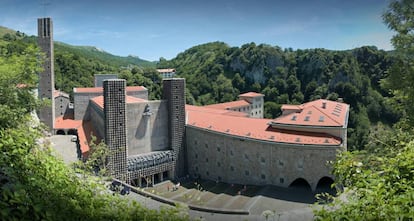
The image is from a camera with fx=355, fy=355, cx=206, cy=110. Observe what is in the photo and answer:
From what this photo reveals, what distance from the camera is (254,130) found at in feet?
89.8

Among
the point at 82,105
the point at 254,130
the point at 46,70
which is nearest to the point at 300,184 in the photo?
the point at 254,130

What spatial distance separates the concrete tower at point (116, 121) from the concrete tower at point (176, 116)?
4.45 metres

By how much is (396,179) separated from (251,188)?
70.5 ft

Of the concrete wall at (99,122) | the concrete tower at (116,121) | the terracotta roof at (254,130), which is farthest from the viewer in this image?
the concrete wall at (99,122)

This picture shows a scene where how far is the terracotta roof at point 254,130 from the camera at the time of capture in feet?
80.7

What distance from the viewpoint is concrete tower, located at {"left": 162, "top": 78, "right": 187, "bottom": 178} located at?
30.7 meters

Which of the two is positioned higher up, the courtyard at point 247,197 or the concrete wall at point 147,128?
the concrete wall at point 147,128

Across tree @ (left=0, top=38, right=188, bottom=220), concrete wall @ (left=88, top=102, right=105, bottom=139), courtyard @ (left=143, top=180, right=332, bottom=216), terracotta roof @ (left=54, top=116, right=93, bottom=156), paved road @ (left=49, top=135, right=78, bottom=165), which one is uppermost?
tree @ (left=0, top=38, right=188, bottom=220)

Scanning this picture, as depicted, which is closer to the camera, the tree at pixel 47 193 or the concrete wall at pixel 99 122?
the tree at pixel 47 193

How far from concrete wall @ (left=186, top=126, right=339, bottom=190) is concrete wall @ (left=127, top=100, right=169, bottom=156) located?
2303 mm

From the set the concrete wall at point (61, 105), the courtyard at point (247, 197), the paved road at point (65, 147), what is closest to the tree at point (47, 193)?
the courtyard at point (247, 197)

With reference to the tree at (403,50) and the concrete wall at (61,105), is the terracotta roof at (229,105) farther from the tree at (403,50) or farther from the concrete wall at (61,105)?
the tree at (403,50)

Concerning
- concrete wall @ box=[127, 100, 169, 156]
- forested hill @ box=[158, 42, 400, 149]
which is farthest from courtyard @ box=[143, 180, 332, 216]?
forested hill @ box=[158, 42, 400, 149]

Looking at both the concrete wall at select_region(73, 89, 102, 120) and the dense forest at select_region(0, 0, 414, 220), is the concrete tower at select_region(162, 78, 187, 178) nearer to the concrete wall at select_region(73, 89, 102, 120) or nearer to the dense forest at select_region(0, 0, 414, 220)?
the dense forest at select_region(0, 0, 414, 220)
